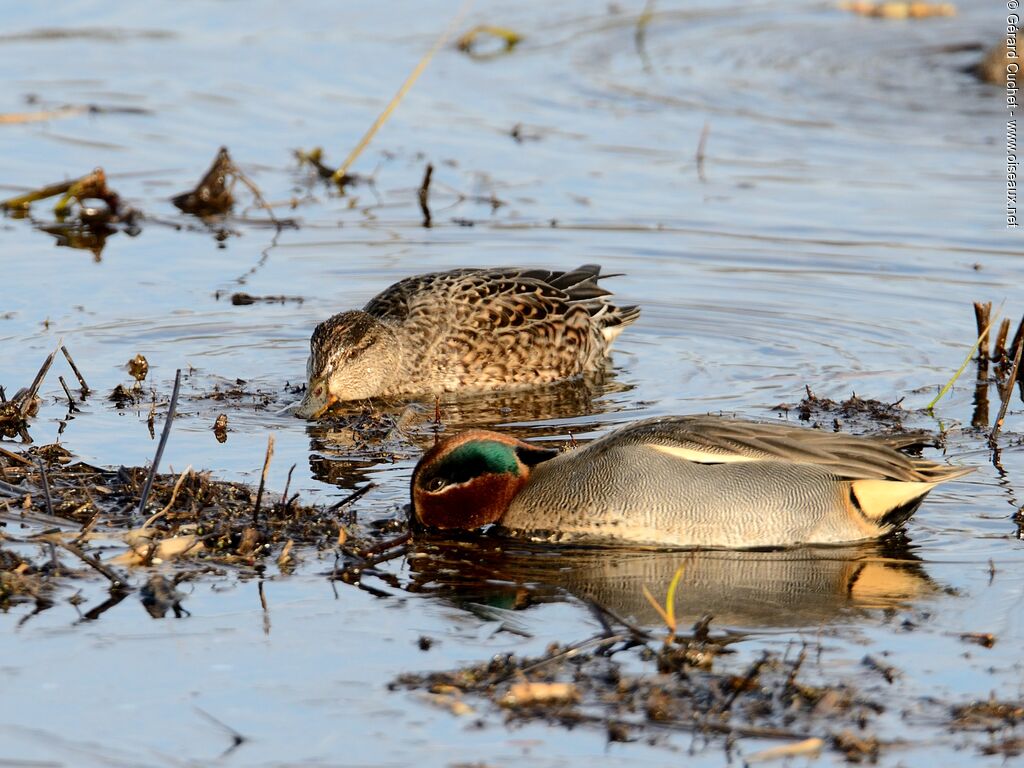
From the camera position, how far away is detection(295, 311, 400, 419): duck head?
9.98 metres

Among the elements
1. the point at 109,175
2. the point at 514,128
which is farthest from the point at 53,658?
the point at 514,128

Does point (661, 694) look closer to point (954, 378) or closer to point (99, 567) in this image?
point (99, 567)

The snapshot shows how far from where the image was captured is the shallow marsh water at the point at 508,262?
19.1 feet

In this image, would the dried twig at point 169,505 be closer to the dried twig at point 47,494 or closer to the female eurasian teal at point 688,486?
the dried twig at point 47,494

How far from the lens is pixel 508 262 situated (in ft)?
43.1

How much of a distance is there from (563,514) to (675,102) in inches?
432

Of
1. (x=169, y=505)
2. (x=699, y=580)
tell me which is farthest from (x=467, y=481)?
(x=169, y=505)

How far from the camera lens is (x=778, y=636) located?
633 cm

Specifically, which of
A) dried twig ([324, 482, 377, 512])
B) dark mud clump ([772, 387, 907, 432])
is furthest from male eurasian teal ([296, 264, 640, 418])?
dried twig ([324, 482, 377, 512])

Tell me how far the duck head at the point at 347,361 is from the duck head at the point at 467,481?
254 cm

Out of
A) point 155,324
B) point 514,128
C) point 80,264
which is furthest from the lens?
point 514,128

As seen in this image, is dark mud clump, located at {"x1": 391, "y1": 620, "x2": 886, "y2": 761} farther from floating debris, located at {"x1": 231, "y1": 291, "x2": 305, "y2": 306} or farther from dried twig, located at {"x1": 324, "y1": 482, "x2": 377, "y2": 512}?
floating debris, located at {"x1": 231, "y1": 291, "x2": 305, "y2": 306}

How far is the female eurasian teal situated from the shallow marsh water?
0.58ft

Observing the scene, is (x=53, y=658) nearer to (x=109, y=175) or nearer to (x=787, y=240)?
(x=787, y=240)
